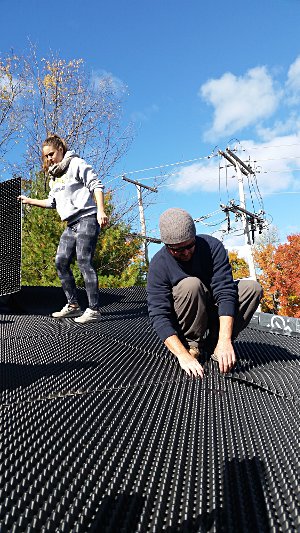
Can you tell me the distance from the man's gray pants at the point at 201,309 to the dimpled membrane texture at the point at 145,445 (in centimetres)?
17

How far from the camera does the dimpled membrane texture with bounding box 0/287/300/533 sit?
0.84 metres

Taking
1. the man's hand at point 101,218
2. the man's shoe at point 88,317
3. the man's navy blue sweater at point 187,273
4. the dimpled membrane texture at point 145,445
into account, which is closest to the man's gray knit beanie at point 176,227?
the man's navy blue sweater at point 187,273

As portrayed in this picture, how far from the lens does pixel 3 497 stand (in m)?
0.89

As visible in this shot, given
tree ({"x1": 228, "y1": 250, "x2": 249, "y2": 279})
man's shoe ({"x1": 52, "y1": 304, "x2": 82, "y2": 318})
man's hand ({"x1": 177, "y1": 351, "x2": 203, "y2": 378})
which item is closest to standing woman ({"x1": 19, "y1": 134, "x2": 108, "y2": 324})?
man's shoe ({"x1": 52, "y1": 304, "x2": 82, "y2": 318})

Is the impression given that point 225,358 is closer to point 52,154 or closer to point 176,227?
point 176,227

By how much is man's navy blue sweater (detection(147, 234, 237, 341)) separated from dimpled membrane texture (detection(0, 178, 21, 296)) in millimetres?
2267

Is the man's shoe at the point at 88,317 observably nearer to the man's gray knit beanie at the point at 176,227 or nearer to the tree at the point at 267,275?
the man's gray knit beanie at the point at 176,227

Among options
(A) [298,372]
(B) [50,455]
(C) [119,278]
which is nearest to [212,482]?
(B) [50,455]

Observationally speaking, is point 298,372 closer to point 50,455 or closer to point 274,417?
point 274,417

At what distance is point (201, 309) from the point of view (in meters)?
2.07

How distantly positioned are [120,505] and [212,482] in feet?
0.74

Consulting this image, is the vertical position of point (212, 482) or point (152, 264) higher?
point (152, 264)

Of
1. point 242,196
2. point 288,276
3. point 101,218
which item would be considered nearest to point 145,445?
point 101,218

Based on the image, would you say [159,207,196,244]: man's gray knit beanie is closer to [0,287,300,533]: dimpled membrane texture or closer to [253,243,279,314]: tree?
[0,287,300,533]: dimpled membrane texture
